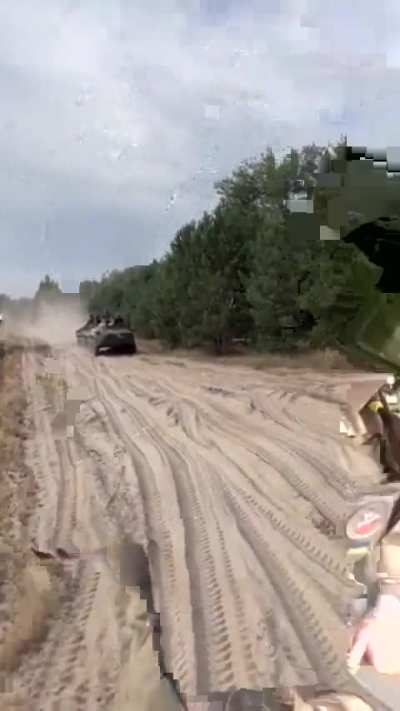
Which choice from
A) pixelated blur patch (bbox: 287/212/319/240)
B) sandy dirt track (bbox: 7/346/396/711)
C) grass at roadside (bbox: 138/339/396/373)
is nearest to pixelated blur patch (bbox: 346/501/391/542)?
sandy dirt track (bbox: 7/346/396/711)

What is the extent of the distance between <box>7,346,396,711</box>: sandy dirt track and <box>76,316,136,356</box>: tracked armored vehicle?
2 centimetres

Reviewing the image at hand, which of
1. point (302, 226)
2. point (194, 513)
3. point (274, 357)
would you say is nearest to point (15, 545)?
point (194, 513)

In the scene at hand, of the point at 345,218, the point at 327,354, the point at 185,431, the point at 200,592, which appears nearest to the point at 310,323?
the point at 327,354

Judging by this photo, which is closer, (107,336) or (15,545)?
(15,545)

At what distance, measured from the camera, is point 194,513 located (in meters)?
1.67

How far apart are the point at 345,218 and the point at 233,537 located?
2.10ft

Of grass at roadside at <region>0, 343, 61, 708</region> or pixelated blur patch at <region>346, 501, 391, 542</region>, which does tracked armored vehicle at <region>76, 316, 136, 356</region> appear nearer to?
grass at roadside at <region>0, 343, 61, 708</region>

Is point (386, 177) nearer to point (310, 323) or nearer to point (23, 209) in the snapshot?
point (310, 323)

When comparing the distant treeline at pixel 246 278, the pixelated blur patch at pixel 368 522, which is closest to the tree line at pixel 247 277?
the distant treeline at pixel 246 278

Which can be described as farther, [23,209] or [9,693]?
[23,209]

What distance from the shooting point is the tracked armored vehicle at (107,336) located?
5.58 ft

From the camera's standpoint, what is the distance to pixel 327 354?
1.74 metres

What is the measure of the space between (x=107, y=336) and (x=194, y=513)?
0.38m

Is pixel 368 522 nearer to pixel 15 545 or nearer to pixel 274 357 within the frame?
pixel 274 357
